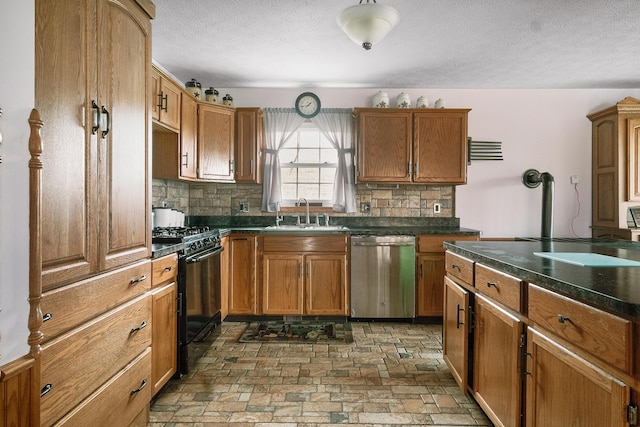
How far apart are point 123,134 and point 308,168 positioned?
280 centimetres

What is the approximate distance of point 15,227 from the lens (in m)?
1.04

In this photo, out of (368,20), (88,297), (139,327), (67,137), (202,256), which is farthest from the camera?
(202,256)

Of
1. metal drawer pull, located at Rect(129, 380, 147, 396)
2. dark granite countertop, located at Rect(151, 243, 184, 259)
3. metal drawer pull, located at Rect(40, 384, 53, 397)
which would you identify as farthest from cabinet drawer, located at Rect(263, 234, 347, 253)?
metal drawer pull, located at Rect(40, 384, 53, 397)

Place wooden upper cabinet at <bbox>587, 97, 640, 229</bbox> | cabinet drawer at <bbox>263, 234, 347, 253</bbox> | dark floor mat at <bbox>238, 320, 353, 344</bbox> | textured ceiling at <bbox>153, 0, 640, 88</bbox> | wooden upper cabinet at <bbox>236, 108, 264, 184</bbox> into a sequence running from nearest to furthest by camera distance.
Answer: textured ceiling at <bbox>153, 0, 640, 88</bbox>, dark floor mat at <bbox>238, 320, 353, 344</bbox>, cabinet drawer at <bbox>263, 234, 347, 253</bbox>, wooden upper cabinet at <bbox>587, 97, 640, 229</bbox>, wooden upper cabinet at <bbox>236, 108, 264, 184</bbox>

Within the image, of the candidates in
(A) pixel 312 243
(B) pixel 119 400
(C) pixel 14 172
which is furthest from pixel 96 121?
(A) pixel 312 243

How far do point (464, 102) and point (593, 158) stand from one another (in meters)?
1.61

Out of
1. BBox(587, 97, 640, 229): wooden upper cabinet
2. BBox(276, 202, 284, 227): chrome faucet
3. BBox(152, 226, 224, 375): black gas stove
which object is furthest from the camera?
BBox(276, 202, 284, 227): chrome faucet

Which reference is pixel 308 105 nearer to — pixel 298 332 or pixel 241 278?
pixel 241 278

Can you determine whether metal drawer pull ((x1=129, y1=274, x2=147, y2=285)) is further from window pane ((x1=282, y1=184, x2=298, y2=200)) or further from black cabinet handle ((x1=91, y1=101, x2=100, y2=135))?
window pane ((x1=282, y1=184, x2=298, y2=200))

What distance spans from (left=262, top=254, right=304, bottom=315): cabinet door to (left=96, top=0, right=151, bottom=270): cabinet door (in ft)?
5.82

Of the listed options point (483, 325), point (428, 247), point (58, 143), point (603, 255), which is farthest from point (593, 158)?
point (58, 143)

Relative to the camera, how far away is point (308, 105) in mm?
4168

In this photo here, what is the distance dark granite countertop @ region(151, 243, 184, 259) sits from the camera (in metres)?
2.04

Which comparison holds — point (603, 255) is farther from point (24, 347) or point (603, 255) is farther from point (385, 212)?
point (385, 212)
